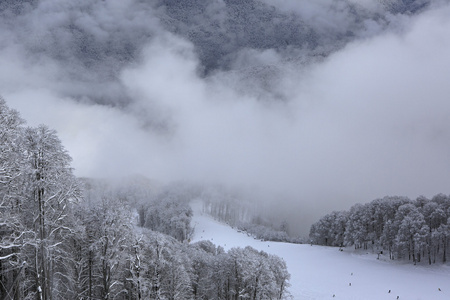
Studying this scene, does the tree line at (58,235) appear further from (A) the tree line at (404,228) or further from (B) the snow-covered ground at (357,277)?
(A) the tree line at (404,228)

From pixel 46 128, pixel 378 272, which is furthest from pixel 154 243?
pixel 378 272

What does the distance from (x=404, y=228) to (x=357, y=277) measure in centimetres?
1739

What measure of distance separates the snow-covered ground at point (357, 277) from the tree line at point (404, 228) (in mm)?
3735

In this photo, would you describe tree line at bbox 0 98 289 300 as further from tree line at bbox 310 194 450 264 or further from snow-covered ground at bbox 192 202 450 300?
tree line at bbox 310 194 450 264

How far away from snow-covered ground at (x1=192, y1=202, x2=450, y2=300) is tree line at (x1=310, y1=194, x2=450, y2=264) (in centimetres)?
373

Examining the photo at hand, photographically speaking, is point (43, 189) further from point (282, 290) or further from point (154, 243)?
point (282, 290)

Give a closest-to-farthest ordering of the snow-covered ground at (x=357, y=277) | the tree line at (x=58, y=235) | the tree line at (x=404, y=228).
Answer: the tree line at (x=58, y=235) < the snow-covered ground at (x=357, y=277) < the tree line at (x=404, y=228)

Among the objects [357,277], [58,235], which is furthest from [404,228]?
[58,235]

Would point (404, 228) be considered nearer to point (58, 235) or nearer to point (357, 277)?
point (357, 277)

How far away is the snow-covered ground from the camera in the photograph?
6381cm

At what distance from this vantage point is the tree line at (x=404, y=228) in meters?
77.6

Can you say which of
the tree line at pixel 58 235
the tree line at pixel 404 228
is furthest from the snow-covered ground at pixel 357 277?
the tree line at pixel 58 235

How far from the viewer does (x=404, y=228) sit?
8088 centimetres

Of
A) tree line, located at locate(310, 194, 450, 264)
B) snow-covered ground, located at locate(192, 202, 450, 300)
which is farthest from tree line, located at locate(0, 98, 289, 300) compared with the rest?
tree line, located at locate(310, 194, 450, 264)
